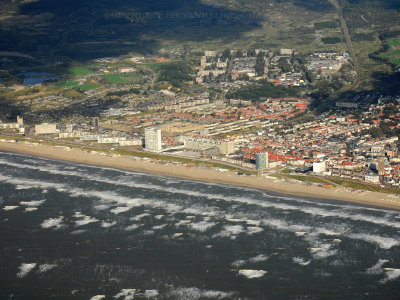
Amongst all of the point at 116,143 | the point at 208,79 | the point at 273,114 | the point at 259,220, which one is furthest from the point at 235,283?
the point at 208,79

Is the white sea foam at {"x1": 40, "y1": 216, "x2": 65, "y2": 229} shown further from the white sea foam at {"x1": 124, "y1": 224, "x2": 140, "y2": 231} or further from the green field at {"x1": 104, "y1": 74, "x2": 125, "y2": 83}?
the green field at {"x1": 104, "y1": 74, "x2": 125, "y2": 83}

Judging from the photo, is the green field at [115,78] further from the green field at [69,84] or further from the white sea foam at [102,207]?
the white sea foam at [102,207]

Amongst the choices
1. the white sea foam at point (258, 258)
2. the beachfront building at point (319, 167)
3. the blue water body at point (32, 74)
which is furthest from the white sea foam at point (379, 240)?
the blue water body at point (32, 74)

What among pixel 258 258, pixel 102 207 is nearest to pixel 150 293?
pixel 258 258

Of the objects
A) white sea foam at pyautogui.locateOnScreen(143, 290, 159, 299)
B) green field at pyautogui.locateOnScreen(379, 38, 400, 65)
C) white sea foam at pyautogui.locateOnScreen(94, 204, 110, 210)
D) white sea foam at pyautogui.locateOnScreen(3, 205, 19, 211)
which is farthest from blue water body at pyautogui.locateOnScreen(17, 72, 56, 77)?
white sea foam at pyautogui.locateOnScreen(143, 290, 159, 299)

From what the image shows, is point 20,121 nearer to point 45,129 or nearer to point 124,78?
point 45,129

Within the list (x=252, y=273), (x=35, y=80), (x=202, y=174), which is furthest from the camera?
(x=35, y=80)

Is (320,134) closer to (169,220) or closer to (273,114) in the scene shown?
(273,114)
